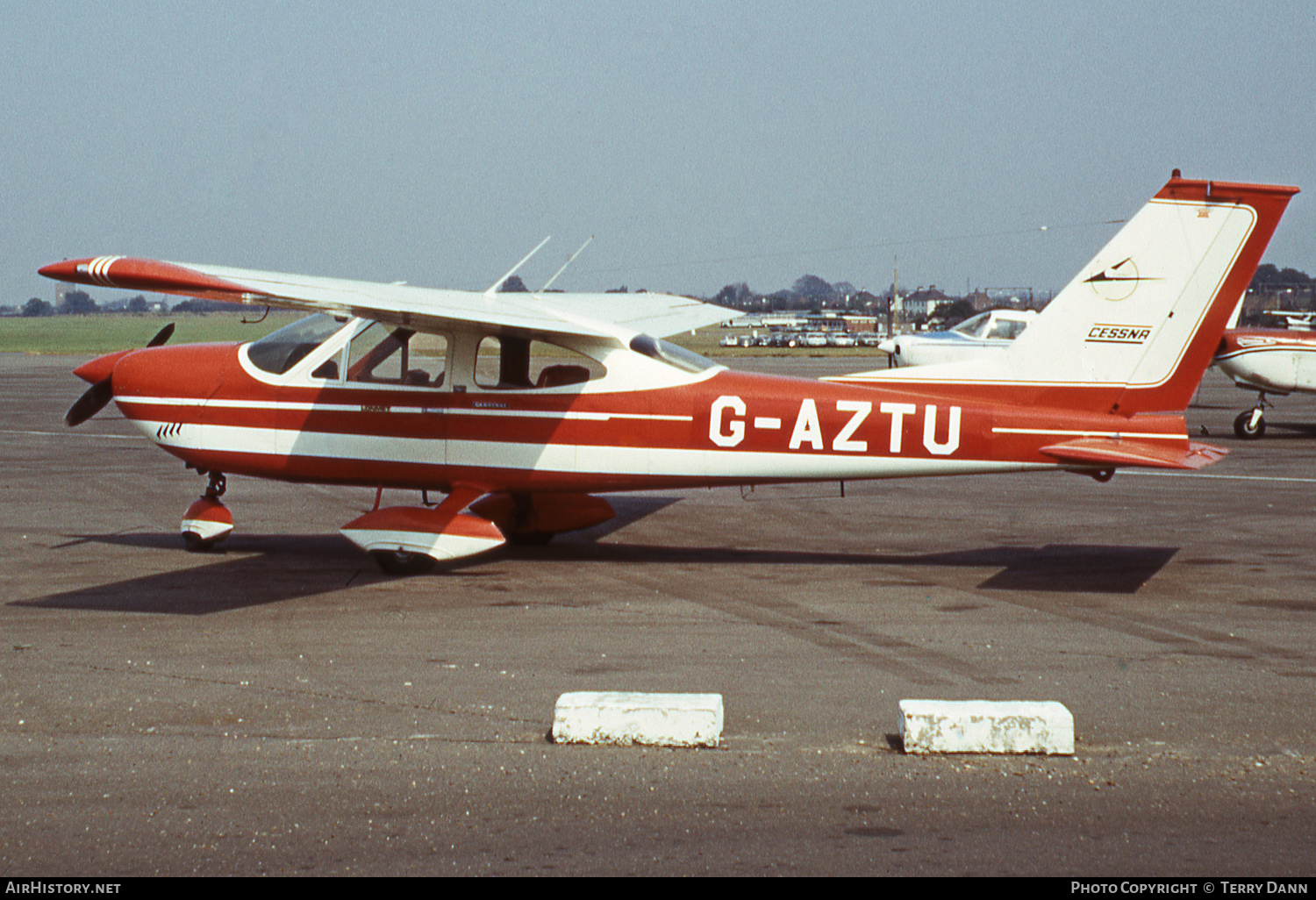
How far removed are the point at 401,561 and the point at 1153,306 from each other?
6.49m

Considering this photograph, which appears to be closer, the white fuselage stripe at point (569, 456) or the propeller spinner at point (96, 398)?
the white fuselage stripe at point (569, 456)

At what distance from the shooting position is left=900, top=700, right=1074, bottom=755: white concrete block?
5.59 m

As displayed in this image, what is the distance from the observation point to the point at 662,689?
265 inches

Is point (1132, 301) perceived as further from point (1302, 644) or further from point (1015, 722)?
point (1015, 722)

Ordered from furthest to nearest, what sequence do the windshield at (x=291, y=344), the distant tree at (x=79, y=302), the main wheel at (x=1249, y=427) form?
the main wheel at (x=1249, y=427) < the distant tree at (x=79, y=302) < the windshield at (x=291, y=344)

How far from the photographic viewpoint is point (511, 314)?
10.5 meters

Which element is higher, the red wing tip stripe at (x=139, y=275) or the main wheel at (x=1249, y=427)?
the red wing tip stripe at (x=139, y=275)

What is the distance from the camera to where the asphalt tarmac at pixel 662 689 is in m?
4.60

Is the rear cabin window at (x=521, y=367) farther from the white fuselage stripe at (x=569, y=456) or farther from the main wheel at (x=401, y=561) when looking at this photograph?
the main wheel at (x=401, y=561)

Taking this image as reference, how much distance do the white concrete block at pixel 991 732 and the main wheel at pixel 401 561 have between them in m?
5.41

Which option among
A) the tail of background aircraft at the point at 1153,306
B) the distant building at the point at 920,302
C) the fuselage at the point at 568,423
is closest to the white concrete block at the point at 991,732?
the fuselage at the point at 568,423

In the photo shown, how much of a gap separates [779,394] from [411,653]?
13.5 ft

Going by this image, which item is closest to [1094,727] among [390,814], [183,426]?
[390,814]

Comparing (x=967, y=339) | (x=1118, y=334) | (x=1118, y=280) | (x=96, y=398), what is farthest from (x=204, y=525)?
(x=967, y=339)
